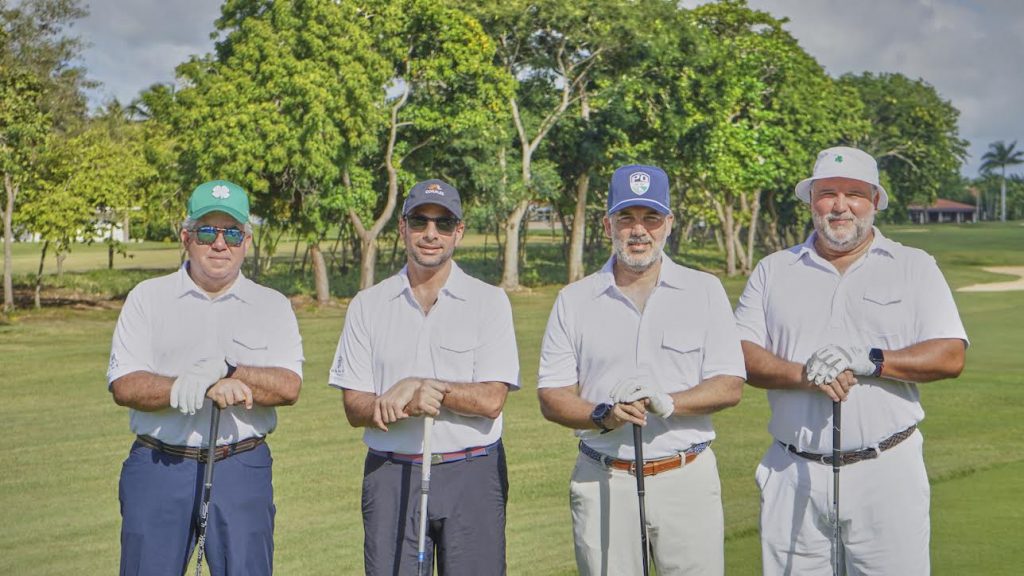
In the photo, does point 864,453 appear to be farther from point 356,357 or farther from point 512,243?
point 512,243

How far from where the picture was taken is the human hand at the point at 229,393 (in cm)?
486

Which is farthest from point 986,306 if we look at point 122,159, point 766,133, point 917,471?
point 917,471

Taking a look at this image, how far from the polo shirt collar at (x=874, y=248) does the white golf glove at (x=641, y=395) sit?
3.25ft

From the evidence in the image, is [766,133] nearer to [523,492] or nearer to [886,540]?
[523,492]

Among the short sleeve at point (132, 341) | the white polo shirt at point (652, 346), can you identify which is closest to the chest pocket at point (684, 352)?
the white polo shirt at point (652, 346)

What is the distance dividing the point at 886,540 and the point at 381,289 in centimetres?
231

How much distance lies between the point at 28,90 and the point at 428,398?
28.3m

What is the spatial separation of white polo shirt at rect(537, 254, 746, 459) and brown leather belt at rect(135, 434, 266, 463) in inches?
49.6

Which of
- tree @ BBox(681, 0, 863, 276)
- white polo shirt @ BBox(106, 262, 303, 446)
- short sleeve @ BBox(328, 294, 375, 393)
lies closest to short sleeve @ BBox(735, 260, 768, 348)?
short sleeve @ BBox(328, 294, 375, 393)

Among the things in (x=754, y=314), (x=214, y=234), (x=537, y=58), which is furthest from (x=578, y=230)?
(x=214, y=234)

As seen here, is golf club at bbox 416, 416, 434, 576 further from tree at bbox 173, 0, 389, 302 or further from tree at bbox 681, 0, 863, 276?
tree at bbox 681, 0, 863, 276

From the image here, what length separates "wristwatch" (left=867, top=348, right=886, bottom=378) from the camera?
5.00 meters

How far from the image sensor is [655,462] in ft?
16.4

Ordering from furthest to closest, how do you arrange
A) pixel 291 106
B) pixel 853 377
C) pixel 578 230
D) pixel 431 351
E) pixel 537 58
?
pixel 578 230 → pixel 537 58 → pixel 291 106 → pixel 431 351 → pixel 853 377
